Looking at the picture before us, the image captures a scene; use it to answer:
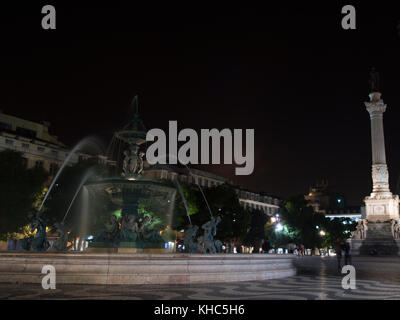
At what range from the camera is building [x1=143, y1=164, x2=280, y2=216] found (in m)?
77.8

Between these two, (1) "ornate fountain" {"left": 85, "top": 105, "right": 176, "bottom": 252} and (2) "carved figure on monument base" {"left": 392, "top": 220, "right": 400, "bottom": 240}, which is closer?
(1) "ornate fountain" {"left": 85, "top": 105, "right": 176, "bottom": 252}

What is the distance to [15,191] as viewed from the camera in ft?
108

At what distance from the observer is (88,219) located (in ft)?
121

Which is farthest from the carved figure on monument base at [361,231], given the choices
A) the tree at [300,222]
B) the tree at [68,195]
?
the tree at [68,195]

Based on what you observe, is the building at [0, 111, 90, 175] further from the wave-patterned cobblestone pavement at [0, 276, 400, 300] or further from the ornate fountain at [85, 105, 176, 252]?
the wave-patterned cobblestone pavement at [0, 276, 400, 300]

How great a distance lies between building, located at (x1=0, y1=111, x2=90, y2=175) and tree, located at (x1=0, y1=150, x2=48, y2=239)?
1399 centimetres

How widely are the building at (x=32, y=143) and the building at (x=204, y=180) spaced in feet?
43.1

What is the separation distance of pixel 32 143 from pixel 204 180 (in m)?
45.2

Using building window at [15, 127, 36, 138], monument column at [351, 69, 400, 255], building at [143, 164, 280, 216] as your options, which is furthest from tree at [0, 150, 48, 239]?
monument column at [351, 69, 400, 255]

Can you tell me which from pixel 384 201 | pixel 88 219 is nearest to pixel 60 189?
pixel 88 219

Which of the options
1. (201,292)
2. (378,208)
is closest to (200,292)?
(201,292)

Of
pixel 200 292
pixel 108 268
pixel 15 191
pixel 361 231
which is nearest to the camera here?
pixel 200 292

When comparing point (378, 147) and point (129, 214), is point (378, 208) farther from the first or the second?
point (129, 214)
